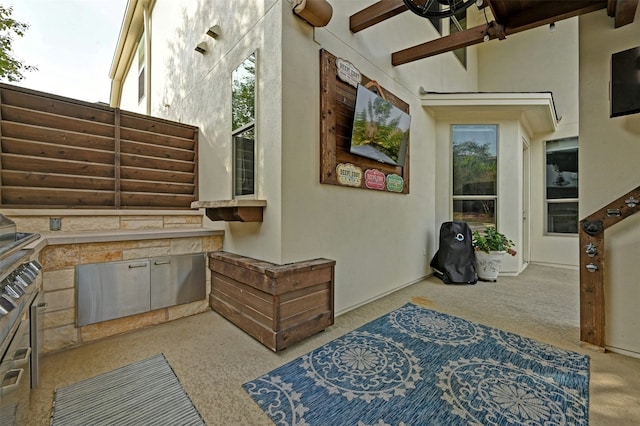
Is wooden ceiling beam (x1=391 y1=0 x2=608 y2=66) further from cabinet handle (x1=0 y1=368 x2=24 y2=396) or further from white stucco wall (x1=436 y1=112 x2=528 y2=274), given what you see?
cabinet handle (x1=0 y1=368 x2=24 y2=396)

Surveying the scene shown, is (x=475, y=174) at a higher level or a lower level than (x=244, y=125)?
lower

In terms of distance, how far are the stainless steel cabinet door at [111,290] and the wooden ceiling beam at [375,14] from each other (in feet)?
11.1

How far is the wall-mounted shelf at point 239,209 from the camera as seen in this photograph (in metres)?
2.40

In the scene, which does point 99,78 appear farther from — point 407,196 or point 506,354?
point 506,354

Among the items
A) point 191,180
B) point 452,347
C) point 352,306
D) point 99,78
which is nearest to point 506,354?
point 452,347

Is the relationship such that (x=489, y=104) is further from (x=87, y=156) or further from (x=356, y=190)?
(x=87, y=156)

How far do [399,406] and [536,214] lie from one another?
6061mm

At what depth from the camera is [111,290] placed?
252 centimetres

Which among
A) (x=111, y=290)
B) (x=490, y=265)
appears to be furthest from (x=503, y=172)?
(x=111, y=290)

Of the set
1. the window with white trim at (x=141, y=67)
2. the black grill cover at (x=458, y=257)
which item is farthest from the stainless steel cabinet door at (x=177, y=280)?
the window with white trim at (x=141, y=67)

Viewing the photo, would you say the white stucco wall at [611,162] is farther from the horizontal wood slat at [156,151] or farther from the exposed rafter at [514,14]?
the horizontal wood slat at [156,151]

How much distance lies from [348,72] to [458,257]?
315cm

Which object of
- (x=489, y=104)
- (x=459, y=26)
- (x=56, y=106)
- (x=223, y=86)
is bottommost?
(x=56, y=106)

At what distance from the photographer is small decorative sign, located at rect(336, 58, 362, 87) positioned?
289 cm
